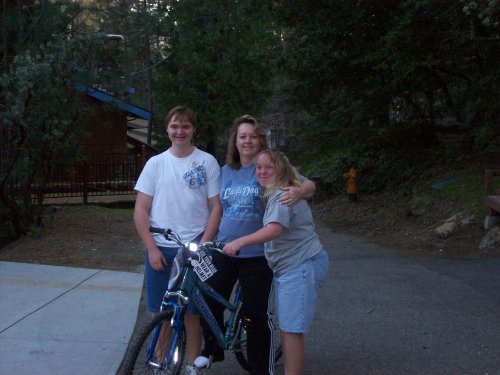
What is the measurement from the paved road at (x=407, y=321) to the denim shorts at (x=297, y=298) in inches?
38.9

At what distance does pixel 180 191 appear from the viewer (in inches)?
182

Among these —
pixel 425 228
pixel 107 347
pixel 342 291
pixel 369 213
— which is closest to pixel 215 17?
pixel 369 213

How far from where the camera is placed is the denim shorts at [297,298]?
4320 mm

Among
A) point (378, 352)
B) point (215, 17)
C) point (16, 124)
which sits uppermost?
point (215, 17)

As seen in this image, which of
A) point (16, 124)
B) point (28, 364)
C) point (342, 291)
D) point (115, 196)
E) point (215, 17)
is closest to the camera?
point (28, 364)

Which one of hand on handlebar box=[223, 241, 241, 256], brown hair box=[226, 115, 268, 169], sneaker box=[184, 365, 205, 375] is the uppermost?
brown hair box=[226, 115, 268, 169]

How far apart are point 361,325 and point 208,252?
241cm

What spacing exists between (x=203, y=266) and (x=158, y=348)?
565mm

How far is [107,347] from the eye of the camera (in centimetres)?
570

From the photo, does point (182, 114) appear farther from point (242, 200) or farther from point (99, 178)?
point (99, 178)

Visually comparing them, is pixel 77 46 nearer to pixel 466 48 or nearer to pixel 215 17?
pixel 466 48

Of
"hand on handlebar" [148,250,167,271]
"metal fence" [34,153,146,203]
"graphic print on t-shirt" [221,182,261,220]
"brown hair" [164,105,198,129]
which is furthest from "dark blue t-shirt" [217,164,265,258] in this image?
"metal fence" [34,153,146,203]

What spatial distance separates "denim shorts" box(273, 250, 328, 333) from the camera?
4320 mm

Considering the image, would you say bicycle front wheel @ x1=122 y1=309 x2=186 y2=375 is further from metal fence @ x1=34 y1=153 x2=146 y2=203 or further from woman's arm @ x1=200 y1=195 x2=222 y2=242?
metal fence @ x1=34 y1=153 x2=146 y2=203
